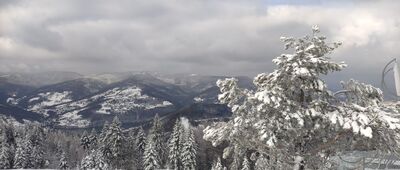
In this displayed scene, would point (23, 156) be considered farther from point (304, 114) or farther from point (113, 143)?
point (304, 114)

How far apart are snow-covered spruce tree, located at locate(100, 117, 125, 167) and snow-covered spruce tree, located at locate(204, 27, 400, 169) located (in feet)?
197

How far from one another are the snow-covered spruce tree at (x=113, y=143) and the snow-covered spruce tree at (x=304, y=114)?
60063 millimetres

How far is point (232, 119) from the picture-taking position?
10.3 m

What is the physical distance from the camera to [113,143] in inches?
2721

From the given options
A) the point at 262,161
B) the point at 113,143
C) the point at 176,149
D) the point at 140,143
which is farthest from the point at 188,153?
the point at 262,161

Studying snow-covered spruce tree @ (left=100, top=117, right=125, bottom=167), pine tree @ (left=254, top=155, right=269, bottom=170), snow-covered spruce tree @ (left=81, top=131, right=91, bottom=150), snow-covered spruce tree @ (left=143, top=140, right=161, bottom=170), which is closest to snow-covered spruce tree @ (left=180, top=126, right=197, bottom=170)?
snow-covered spruce tree @ (left=143, top=140, right=161, bottom=170)

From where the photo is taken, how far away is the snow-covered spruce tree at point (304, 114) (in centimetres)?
900

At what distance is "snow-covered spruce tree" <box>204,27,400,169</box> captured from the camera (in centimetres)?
900

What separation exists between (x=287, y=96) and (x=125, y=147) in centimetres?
6378

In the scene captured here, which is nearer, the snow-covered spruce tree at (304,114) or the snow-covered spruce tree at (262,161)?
the snow-covered spruce tree at (304,114)

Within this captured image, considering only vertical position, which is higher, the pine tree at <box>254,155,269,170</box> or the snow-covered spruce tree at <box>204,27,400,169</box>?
the snow-covered spruce tree at <box>204,27,400,169</box>

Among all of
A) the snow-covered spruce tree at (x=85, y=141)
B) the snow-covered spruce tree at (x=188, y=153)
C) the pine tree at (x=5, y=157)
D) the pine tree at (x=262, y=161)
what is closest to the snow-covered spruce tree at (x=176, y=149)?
the snow-covered spruce tree at (x=188, y=153)

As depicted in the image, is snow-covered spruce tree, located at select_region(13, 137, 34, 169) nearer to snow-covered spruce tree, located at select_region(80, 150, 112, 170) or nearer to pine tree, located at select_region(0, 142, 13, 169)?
pine tree, located at select_region(0, 142, 13, 169)

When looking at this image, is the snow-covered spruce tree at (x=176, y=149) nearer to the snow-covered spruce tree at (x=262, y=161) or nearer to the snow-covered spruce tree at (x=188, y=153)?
the snow-covered spruce tree at (x=188, y=153)
